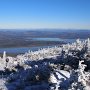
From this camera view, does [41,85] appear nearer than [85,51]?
Yes

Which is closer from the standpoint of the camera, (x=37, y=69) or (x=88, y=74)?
(x=88, y=74)

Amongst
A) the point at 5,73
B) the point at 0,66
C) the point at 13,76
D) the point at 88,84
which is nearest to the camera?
the point at 88,84

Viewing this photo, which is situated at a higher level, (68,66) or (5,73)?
(68,66)

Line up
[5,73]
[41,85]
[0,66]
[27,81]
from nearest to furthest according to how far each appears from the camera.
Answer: [41,85], [27,81], [5,73], [0,66]

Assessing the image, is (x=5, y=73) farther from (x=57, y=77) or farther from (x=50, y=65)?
(x=57, y=77)

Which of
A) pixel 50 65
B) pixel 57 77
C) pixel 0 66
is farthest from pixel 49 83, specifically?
pixel 0 66

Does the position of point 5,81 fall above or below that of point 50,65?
below

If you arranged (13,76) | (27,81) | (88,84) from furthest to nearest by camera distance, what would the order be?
(13,76) → (27,81) → (88,84)

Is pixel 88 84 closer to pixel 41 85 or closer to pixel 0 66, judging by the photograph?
pixel 41 85

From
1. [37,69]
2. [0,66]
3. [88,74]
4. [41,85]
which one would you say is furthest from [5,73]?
[88,74]
